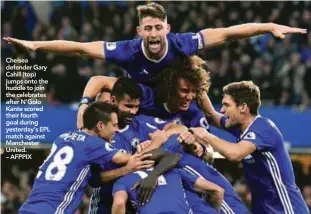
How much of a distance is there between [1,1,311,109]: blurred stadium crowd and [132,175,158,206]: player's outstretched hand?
714 centimetres

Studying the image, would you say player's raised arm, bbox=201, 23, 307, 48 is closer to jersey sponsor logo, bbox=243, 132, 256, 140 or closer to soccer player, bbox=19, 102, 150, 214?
jersey sponsor logo, bbox=243, 132, 256, 140

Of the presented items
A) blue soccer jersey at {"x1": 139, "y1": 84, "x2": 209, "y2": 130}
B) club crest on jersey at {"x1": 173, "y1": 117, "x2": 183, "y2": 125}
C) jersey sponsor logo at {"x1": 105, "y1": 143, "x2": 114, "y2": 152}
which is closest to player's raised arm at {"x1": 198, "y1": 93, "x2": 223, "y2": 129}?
blue soccer jersey at {"x1": 139, "y1": 84, "x2": 209, "y2": 130}

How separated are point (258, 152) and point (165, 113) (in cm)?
95

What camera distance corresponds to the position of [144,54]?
26.1ft

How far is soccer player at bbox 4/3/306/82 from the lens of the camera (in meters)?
7.87

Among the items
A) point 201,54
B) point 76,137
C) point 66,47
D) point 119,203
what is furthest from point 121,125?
point 201,54

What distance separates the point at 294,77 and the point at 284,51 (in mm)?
555

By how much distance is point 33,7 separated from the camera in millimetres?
16250

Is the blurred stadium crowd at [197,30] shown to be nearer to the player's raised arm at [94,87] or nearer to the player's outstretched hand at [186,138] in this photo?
the player's raised arm at [94,87]

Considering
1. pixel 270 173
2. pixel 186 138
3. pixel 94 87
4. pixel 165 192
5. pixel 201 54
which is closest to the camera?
pixel 165 192

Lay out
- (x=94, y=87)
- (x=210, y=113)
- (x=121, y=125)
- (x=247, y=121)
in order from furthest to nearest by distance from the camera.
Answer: (x=210, y=113) → (x=94, y=87) → (x=121, y=125) → (x=247, y=121)

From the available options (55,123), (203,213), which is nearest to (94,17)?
(55,123)

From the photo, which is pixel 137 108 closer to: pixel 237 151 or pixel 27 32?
pixel 237 151

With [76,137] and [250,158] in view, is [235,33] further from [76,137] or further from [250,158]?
[76,137]
